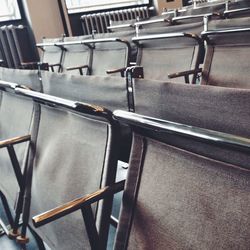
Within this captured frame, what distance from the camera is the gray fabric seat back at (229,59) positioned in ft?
5.65

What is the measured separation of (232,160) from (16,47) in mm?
5154

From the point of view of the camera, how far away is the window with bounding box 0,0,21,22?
5.16m

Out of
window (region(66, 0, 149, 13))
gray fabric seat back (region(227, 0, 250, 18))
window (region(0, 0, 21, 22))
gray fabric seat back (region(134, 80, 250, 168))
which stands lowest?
gray fabric seat back (region(227, 0, 250, 18))

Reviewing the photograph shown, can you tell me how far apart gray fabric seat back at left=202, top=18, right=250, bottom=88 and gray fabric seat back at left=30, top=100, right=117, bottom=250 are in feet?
3.36

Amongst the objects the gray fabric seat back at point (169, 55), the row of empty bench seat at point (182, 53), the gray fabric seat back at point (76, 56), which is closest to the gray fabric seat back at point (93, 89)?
the row of empty bench seat at point (182, 53)

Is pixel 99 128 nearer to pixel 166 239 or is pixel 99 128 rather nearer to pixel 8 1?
pixel 166 239

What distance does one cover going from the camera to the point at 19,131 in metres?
1.46

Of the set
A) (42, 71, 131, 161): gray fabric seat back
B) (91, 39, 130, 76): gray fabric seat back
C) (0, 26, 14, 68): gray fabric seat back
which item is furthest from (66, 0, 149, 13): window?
(42, 71, 131, 161): gray fabric seat back

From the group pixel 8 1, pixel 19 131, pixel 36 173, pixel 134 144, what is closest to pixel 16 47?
pixel 8 1

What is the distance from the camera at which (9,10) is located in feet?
17.2

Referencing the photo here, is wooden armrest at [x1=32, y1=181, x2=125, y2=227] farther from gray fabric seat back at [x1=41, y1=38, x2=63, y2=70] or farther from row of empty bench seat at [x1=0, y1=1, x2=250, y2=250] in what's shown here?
gray fabric seat back at [x1=41, y1=38, x2=63, y2=70]

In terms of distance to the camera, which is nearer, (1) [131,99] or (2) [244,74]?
(1) [131,99]

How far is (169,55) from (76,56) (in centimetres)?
145

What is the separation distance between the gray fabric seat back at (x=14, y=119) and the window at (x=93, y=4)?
14.9 ft
